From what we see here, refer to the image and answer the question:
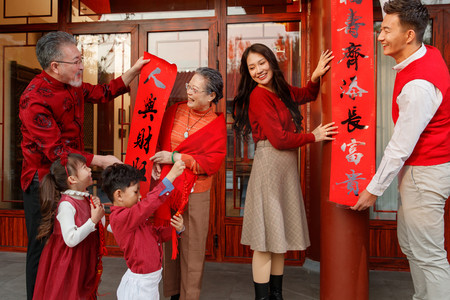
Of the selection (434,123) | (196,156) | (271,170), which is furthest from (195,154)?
(434,123)

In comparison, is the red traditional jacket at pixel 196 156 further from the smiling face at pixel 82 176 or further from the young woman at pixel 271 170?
the smiling face at pixel 82 176

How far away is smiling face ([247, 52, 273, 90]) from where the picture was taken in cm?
234

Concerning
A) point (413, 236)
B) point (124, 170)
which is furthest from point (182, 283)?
point (413, 236)

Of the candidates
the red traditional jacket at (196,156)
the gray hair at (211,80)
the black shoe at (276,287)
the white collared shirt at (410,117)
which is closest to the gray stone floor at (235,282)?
the black shoe at (276,287)

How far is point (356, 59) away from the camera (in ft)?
6.73

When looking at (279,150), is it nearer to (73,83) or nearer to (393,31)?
(393,31)

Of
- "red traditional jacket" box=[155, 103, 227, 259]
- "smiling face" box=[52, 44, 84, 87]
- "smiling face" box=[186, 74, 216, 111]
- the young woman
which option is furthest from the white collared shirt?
"smiling face" box=[52, 44, 84, 87]

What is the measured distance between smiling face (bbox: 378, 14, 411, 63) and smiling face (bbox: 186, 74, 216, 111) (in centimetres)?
103

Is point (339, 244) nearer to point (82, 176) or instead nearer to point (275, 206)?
point (275, 206)

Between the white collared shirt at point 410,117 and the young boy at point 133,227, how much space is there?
1055mm

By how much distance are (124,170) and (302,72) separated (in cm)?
223

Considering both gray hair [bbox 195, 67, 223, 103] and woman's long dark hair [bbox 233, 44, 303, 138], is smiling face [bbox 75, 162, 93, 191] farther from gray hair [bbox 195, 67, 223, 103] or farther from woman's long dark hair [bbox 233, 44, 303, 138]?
woman's long dark hair [bbox 233, 44, 303, 138]

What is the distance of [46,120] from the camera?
2.01m

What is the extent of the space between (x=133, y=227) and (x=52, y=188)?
0.57m
